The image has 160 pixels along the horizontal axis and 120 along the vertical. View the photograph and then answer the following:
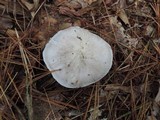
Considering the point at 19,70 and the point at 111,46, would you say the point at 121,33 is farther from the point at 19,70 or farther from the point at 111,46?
the point at 19,70

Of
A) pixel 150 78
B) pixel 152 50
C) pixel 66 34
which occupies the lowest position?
pixel 150 78

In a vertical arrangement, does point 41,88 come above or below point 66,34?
below

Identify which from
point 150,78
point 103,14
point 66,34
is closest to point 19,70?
point 66,34

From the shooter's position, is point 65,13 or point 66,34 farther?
point 65,13
